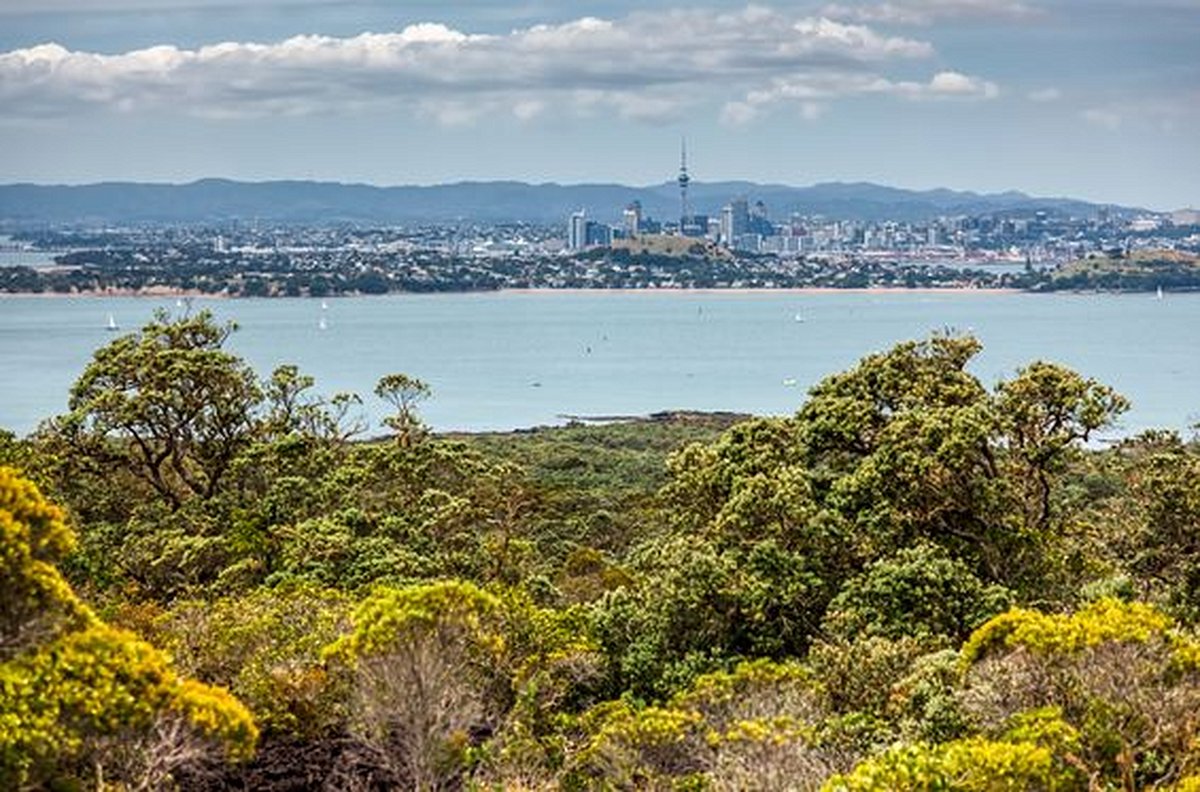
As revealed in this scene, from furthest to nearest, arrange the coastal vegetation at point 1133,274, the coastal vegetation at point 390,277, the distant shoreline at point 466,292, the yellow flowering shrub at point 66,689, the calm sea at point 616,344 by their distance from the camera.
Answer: the coastal vegetation at point 1133,274 < the coastal vegetation at point 390,277 < the distant shoreline at point 466,292 < the calm sea at point 616,344 < the yellow flowering shrub at point 66,689

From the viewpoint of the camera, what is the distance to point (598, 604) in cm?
1587

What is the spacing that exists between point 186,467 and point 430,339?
100 m

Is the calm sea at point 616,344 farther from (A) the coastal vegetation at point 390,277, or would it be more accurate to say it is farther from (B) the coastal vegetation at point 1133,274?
(A) the coastal vegetation at point 390,277

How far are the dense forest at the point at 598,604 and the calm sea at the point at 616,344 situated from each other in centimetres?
4538

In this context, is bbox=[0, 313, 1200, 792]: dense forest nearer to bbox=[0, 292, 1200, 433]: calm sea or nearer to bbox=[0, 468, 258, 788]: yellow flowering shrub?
bbox=[0, 468, 258, 788]: yellow flowering shrub

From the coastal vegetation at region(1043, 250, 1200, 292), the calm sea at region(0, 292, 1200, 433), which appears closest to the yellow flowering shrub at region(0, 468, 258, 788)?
the calm sea at region(0, 292, 1200, 433)

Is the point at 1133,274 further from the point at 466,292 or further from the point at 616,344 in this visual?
the point at 616,344

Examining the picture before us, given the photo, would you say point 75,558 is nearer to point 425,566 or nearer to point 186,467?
point 425,566

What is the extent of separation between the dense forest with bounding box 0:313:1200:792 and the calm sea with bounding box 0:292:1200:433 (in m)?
45.4

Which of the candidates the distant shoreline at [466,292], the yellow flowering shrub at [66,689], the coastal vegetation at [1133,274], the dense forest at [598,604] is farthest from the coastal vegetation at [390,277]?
the yellow flowering shrub at [66,689]

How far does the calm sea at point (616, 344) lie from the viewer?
8488 centimetres

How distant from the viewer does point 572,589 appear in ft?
72.9

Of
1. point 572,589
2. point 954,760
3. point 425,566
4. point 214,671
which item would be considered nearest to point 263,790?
point 214,671

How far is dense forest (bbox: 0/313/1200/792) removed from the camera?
8789 mm
